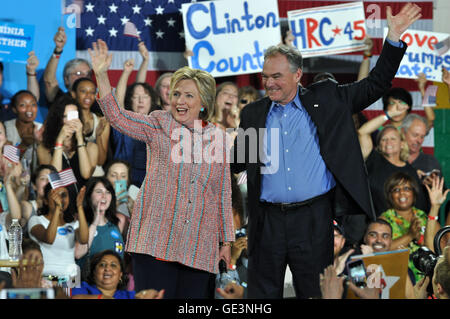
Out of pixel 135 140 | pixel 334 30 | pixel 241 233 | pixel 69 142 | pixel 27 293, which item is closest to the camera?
pixel 27 293

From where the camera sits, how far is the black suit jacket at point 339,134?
3260mm

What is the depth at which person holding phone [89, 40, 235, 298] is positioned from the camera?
305 cm

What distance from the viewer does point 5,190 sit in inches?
207

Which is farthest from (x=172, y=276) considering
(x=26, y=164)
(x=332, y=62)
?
(x=332, y=62)

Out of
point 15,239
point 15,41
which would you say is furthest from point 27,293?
point 15,41

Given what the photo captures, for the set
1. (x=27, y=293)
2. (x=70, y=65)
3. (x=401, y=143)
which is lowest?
(x=27, y=293)

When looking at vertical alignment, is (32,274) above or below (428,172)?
below

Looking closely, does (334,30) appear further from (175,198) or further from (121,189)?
(175,198)

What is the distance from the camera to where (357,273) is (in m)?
3.06

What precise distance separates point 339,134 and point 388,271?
707 millimetres
